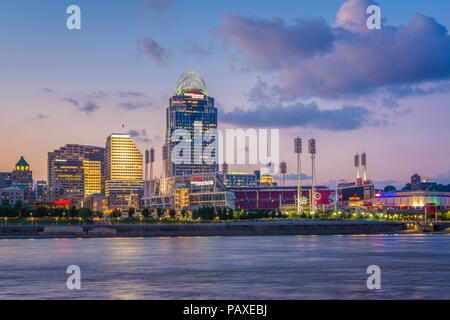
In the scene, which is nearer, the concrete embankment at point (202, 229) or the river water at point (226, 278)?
the river water at point (226, 278)

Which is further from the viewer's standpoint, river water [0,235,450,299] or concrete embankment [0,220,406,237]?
concrete embankment [0,220,406,237]

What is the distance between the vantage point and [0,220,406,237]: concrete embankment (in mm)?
163625

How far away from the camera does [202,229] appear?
175000mm

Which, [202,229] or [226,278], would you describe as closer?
[226,278]

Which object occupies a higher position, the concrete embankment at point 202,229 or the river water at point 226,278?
the river water at point 226,278

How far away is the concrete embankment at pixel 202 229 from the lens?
163625 mm

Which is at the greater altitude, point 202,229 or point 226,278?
point 226,278

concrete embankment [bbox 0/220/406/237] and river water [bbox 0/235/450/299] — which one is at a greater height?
river water [bbox 0/235/450/299]
